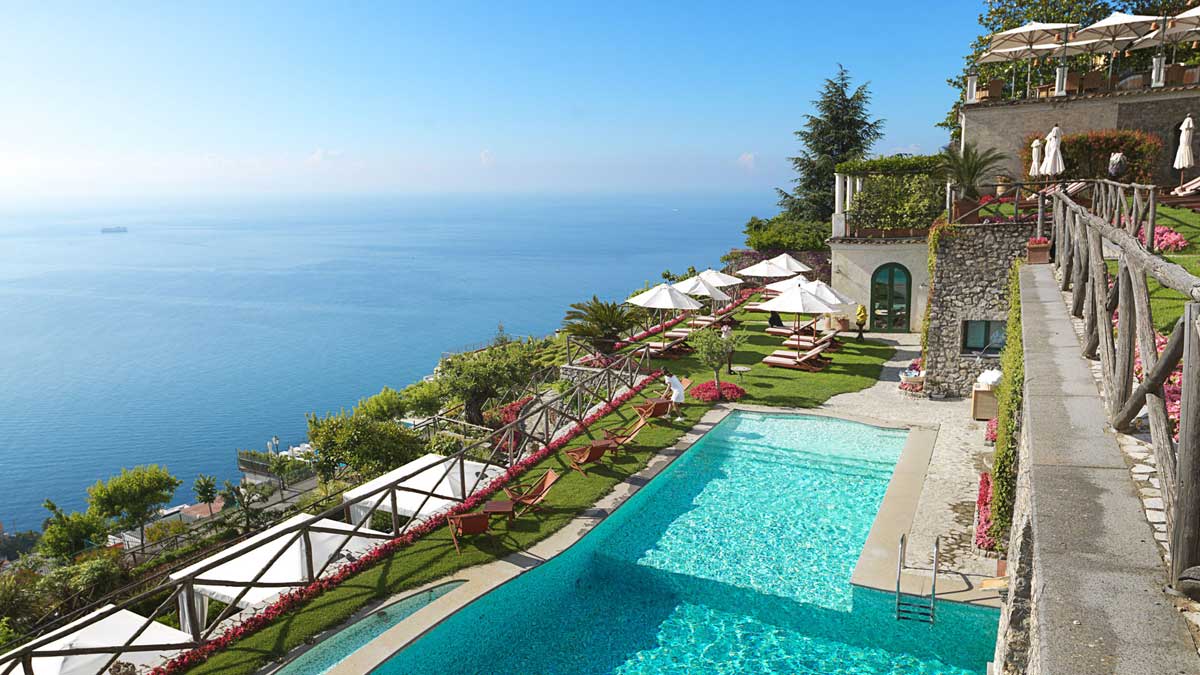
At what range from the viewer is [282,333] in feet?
283

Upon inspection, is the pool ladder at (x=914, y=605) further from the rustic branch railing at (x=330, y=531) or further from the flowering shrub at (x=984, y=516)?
the rustic branch railing at (x=330, y=531)

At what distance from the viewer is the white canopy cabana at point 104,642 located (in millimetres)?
7988

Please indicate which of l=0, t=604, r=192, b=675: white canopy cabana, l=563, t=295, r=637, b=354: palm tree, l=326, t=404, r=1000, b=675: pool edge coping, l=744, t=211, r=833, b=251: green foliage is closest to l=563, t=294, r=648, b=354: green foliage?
l=563, t=295, r=637, b=354: palm tree

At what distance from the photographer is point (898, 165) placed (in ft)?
82.3

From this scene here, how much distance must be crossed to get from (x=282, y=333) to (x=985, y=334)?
83.8m

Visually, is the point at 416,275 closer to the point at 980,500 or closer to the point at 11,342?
the point at 11,342

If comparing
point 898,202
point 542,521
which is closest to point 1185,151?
point 898,202

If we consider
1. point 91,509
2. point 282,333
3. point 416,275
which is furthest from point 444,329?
point 91,509

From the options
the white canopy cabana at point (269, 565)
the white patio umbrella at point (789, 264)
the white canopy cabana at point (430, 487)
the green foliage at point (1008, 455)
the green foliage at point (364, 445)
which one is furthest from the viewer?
the white patio umbrella at point (789, 264)

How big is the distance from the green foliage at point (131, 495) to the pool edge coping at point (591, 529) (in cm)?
1581

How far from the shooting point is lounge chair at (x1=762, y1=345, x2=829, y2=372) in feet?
65.8

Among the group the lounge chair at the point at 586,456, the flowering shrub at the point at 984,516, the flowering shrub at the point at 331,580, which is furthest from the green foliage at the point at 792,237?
the lounge chair at the point at 586,456

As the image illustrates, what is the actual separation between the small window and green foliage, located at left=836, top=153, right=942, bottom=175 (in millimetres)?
8940

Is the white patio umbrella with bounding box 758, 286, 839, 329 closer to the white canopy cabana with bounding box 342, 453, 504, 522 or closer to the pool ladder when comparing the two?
the white canopy cabana with bounding box 342, 453, 504, 522
